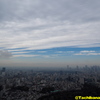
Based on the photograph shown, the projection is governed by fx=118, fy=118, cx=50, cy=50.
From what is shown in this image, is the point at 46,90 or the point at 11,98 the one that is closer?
the point at 11,98

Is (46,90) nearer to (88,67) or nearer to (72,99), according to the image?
(72,99)

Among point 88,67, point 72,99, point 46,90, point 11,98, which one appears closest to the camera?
point 72,99

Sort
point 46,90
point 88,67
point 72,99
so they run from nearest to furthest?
point 72,99, point 46,90, point 88,67

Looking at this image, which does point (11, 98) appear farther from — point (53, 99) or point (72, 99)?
point (72, 99)

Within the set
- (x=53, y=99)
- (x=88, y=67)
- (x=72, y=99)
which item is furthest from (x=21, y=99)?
(x=88, y=67)

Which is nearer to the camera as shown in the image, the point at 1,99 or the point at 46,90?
the point at 1,99

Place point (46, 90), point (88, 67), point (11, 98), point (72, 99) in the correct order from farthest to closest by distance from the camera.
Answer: point (88, 67) < point (46, 90) < point (11, 98) < point (72, 99)

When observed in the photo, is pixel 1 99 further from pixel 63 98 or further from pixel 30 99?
pixel 63 98

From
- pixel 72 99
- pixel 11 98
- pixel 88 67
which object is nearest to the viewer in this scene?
pixel 72 99

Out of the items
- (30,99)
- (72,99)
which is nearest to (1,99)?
(30,99)
